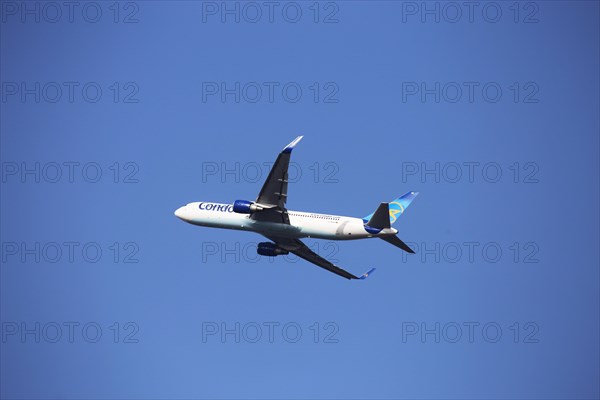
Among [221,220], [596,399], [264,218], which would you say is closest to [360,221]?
[264,218]

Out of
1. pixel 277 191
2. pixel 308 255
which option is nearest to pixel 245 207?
pixel 277 191

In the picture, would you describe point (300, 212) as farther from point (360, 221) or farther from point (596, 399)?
point (596, 399)

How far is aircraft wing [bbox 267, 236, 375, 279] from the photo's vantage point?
248 ft

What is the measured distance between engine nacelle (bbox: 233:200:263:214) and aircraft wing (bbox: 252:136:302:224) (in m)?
0.46

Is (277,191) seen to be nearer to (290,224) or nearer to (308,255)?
(290,224)

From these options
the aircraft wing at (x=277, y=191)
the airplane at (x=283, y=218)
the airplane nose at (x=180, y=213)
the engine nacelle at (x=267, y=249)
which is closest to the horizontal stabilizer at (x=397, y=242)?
the airplane at (x=283, y=218)

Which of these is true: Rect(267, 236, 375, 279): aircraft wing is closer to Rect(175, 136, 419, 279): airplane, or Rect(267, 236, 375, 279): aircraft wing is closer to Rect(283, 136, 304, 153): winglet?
Rect(175, 136, 419, 279): airplane

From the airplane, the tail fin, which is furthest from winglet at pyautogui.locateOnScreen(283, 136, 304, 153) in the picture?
the tail fin

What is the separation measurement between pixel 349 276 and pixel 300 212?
1230cm

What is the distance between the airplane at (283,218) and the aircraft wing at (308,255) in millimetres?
1325

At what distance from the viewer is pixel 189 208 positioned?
72.3 m

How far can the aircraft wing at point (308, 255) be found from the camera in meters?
75.5

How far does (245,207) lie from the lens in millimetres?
66125

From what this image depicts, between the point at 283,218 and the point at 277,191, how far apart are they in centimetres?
286
